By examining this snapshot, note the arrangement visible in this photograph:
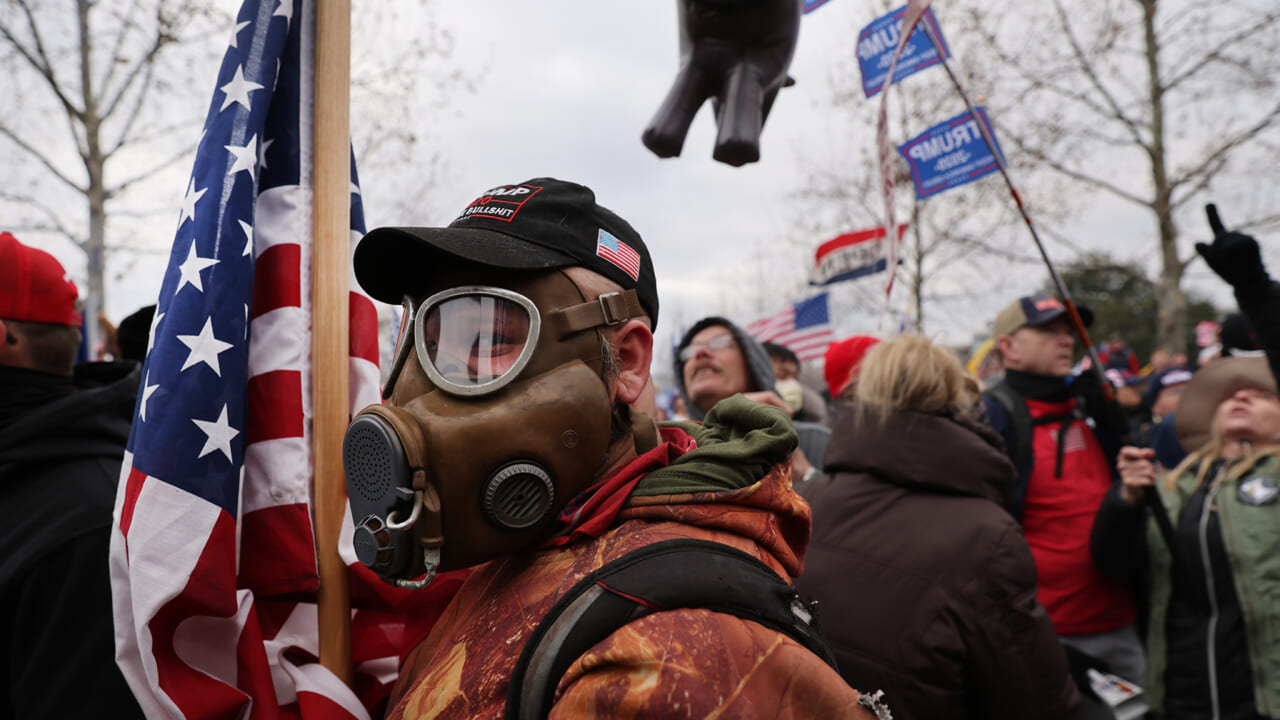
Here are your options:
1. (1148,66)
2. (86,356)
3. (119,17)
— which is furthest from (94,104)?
(1148,66)

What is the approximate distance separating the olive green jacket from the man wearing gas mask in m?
2.67

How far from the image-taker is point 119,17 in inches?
496

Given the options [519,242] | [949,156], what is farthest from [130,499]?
[949,156]

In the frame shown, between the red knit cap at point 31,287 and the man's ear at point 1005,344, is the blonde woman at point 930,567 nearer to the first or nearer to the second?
the man's ear at point 1005,344

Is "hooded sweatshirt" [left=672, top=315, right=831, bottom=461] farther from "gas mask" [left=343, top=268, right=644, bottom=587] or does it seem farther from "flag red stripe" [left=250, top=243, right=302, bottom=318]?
"gas mask" [left=343, top=268, right=644, bottom=587]

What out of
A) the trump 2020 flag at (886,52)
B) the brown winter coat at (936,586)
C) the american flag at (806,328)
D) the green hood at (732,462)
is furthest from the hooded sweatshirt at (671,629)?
the american flag at (806,328)

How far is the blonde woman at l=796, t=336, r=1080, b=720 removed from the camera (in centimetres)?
256

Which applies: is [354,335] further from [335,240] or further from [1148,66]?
[1148,66]

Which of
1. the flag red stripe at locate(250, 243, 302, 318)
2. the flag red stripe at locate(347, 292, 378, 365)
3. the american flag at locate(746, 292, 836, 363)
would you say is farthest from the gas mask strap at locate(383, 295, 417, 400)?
the american flag at locate(746, 292, 836, 363)

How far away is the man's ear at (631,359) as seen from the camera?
153cm

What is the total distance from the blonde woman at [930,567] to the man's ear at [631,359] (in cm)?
150

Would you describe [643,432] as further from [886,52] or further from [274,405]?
[886,52]

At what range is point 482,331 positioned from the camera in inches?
55.2

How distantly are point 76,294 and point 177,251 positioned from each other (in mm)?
1408
